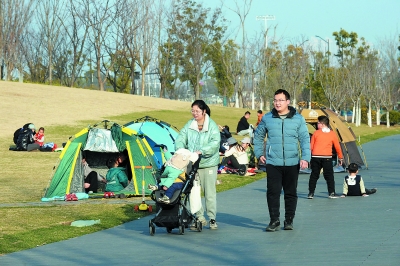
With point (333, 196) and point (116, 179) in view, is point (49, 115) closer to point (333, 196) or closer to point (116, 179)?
point (116, 179)

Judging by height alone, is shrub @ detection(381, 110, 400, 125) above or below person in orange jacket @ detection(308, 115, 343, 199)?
above

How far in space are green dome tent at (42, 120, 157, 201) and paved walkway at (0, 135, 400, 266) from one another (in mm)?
3446

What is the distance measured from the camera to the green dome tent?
16.5m

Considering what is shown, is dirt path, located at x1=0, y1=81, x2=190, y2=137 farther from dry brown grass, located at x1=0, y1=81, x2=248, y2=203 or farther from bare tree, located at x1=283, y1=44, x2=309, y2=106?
bare tree, located at x1=283, y1=44, x2=309, y2=106

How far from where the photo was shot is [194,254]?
889cm

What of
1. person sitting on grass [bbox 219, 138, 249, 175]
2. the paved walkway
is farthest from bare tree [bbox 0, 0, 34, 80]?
the paved walkway

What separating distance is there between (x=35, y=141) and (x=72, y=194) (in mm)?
16479

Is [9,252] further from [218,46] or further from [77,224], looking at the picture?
[218,46]

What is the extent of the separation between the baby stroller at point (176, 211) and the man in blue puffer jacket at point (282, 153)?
102cm

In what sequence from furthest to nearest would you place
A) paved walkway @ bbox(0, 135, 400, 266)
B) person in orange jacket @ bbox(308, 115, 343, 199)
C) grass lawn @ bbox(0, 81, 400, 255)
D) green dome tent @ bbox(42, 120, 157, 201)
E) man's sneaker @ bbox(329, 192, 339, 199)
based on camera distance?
green dome tent @ bbox(42, 120, 157, 201), person in orange jacket @ bbox(308, 115, 343, 199), man's sneaker @ bbox(329, 192, 339, 199), grass lawn @ bbox(0, 81, 400, 255), paved walkway @ bbox(0, 135, 400, 266)

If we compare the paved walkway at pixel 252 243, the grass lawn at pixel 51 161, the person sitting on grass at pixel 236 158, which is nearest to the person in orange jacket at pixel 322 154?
the paved walkway at pixel 252 243

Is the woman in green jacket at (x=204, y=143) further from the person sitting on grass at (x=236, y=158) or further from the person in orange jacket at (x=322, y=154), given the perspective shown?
the person sitting on grass at (x=236, y=158)

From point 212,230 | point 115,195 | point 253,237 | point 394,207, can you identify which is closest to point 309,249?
point 253,237

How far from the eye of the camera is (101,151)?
683 inches
